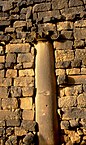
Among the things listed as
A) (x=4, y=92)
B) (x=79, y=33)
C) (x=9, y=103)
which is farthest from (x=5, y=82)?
(x=79, y=33)

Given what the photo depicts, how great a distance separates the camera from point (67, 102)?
18.6 ft

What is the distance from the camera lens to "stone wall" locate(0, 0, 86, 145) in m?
5.63

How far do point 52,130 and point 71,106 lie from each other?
63 cm

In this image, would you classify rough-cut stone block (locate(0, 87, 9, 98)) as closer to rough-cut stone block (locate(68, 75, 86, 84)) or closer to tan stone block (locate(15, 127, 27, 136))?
tan stone block (locate(15, 127, 27, 136))

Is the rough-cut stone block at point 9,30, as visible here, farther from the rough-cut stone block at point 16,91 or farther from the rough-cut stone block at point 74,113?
the rough-cut stone block at point 74,113

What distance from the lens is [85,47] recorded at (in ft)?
19.4

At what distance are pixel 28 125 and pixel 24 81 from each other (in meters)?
0.94

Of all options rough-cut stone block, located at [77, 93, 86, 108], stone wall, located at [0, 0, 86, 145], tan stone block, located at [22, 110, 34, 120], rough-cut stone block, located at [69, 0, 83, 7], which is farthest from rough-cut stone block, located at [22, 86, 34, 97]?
rough-cut stone block, located at [69, 0, 83, 7]

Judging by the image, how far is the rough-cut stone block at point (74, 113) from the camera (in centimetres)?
558

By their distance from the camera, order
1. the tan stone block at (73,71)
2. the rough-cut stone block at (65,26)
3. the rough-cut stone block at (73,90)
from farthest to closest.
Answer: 1. the rough-cut stone block at (65,26)
2. the tan stone block at (73,71)
3. the rough-cut stone block at (73,90)

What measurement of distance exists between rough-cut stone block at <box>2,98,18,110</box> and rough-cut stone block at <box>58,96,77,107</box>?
3.10 feet

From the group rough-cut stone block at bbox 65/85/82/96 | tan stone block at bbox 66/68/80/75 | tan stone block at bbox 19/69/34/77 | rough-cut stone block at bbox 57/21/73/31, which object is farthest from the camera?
rough-cut stone block at bbox 57/21/73/31

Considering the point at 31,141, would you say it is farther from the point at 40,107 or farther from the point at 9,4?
the point at 9,4

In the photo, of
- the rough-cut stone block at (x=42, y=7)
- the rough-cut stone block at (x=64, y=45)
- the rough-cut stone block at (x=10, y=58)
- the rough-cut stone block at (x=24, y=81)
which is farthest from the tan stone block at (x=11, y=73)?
the rough-cut stone block at (x=42, y=7)
